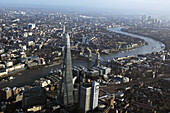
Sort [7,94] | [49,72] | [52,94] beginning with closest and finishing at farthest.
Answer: [7,94], [52,94], [49,72]

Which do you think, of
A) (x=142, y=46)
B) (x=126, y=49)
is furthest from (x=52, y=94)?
(x=142, y=46)

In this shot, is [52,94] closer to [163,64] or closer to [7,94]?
[7,94]

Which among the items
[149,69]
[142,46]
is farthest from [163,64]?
[142,46]

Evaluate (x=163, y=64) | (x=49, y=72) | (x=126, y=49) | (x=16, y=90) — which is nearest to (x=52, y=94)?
(x=16, y=90)

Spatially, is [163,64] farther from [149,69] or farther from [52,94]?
[52,94]

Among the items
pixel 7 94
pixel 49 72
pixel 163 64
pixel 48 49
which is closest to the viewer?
pixel 7 94

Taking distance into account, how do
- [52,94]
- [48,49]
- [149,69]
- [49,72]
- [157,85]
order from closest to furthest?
[52,94]
[157,85]
[49,72]
[149,69]
[48,49]

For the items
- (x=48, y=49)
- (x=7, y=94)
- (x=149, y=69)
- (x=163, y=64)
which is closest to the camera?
(x=7, y=94)

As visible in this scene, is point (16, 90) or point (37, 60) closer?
point (16, 90)

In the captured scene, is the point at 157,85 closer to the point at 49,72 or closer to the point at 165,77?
the point at 165,77

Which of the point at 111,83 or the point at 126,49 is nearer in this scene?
the point at 111,83
